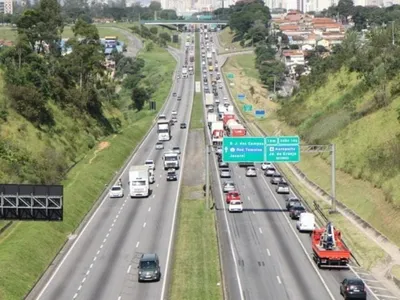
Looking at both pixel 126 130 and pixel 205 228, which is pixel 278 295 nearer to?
pixel 205 228

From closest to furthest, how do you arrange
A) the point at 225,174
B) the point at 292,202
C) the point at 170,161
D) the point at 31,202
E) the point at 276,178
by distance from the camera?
the point at 31,202 → the point at 292,202 → the point at 276,178 → the point at 225,174 → the point at 170,161

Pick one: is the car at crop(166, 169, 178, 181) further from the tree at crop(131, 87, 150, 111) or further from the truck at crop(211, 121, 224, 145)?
the tree at crop(131, 87, 150, 111)

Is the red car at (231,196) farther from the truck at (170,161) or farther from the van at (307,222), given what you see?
the truck at (170,161)

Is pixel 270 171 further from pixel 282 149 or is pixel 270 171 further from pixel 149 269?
pixel 149 269

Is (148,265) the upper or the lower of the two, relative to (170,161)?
upper

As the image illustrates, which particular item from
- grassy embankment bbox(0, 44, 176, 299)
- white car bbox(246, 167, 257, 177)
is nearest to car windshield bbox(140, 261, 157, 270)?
grassy embankment bbox(0, 44, 176, 299)

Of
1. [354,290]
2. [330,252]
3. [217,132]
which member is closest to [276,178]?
[217,132]
